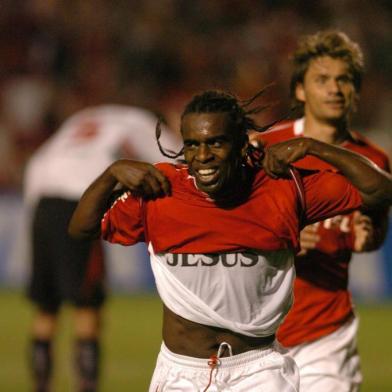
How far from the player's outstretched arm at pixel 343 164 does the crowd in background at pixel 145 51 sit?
8.87 metres

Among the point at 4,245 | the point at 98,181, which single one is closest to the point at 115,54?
the point at 4,245

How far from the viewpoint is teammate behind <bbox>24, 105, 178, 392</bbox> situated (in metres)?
7.16

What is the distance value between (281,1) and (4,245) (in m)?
4.97

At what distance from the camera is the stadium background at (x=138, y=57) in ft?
42.7

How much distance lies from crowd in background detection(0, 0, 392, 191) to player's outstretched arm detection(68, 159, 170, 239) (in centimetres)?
886

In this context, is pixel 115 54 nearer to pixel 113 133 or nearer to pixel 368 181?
pixel 113 133

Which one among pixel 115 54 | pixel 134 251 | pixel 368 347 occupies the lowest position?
pixel 368 347

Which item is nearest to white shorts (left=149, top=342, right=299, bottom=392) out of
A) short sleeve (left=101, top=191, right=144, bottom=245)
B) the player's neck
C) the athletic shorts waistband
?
the athletic shorts waistband

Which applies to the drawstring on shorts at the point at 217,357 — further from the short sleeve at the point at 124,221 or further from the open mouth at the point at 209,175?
the open mouth at the point at 209,175

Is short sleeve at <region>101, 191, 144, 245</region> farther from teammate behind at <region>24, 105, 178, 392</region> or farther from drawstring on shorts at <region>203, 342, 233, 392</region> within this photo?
teammate behind at <region>24, 105, 178, 392</region>

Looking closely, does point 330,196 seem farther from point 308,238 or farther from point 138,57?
point 138,57

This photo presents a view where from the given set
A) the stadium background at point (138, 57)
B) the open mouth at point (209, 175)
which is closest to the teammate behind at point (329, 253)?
the open mouth at point (209, 175)

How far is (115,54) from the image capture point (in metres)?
14.6

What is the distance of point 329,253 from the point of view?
205 inches
